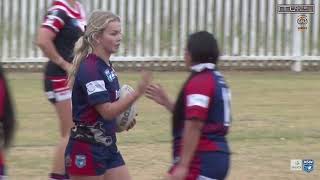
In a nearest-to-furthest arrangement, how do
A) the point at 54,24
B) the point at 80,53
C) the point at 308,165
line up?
the point at 80,53, the point at 54,24, the point at 308,165

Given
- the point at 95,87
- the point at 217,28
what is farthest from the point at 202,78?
the point at 217,28

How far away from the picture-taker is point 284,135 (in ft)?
32.7

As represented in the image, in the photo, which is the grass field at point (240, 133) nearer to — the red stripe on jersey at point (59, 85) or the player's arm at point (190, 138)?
the red stripe on jersey at point (59, 85)

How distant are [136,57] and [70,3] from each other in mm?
9221

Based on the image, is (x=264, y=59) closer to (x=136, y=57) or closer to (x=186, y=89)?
(x=136, y=57)

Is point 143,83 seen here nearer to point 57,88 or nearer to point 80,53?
point 80,53

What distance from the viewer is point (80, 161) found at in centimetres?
551

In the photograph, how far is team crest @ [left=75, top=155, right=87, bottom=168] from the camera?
550cm

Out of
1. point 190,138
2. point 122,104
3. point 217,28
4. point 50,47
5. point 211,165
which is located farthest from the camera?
point 217,28

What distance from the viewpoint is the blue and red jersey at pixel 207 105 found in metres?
4.89

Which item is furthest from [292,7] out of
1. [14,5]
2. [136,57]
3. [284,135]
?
[284,135]

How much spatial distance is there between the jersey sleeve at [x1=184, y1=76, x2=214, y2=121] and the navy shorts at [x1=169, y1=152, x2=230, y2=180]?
0.77ft

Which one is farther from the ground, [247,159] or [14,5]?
[14,5]

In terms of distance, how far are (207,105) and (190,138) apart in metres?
0.22
